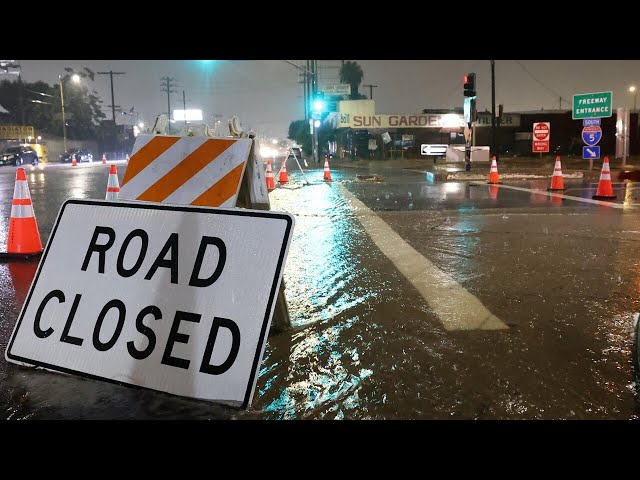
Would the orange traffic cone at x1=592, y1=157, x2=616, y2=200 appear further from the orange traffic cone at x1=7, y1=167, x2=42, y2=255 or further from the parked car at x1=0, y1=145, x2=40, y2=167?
the parked car at x1=0, y1=145, x2=40, y2=167

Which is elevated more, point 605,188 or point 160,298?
point 605,188

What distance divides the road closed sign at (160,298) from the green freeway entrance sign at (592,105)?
815 inches

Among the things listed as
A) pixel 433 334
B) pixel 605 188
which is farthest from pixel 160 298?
pixel 605 188

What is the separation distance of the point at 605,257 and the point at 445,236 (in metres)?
2.09

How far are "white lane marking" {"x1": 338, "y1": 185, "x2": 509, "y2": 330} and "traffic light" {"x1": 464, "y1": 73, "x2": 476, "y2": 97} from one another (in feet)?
46.5

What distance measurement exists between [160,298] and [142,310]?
0.11 m

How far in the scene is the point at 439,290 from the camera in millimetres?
4992

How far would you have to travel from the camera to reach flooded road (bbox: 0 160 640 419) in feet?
9.39

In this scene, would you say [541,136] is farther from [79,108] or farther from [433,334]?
[79,108]

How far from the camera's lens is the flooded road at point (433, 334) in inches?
113

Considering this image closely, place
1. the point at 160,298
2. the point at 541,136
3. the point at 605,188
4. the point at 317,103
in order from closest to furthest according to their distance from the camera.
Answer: the point at 160,298, the point at 605,188, the point at 541,136, the point at 317,103

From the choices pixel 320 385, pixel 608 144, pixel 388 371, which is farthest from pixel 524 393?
pixel 608 144
